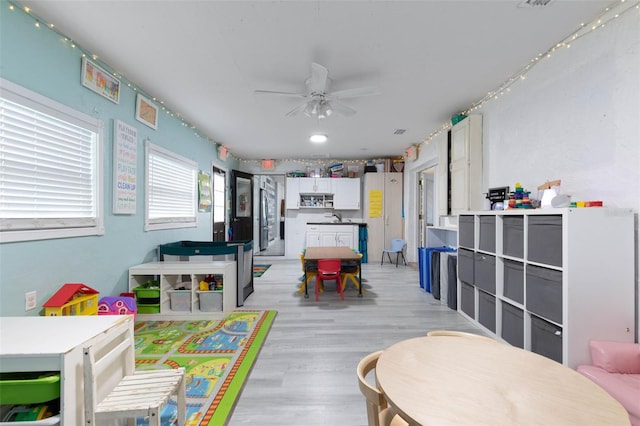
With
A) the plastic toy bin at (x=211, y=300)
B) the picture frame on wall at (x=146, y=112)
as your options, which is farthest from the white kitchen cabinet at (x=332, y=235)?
the picture frame on wall at (x=146, y=112)

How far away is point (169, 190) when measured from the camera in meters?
3.98

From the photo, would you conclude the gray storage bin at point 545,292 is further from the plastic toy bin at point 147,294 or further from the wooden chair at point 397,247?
the wooden chair at point 397,247

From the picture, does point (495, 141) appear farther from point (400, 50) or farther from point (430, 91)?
point (400, 50)

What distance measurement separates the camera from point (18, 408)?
1219 millimetres

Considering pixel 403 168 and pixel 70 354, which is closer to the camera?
pixel 70 354

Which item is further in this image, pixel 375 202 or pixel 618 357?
pixel 375 202

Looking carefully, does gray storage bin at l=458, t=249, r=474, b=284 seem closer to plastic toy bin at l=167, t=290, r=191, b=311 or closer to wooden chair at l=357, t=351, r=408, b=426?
wooden chair at l=357, t=351, r=408, b=426

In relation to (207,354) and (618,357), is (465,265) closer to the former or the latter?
(618,357)

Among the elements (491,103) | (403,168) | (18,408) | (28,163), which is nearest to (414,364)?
(18,408)

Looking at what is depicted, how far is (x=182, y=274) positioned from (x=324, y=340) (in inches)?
72.8

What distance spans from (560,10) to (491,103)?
4.63 feet

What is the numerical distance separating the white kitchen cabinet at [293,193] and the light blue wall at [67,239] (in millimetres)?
3695

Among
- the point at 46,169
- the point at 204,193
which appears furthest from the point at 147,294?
the point at 204,193

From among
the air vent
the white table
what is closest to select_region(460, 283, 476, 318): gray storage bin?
the air vent
